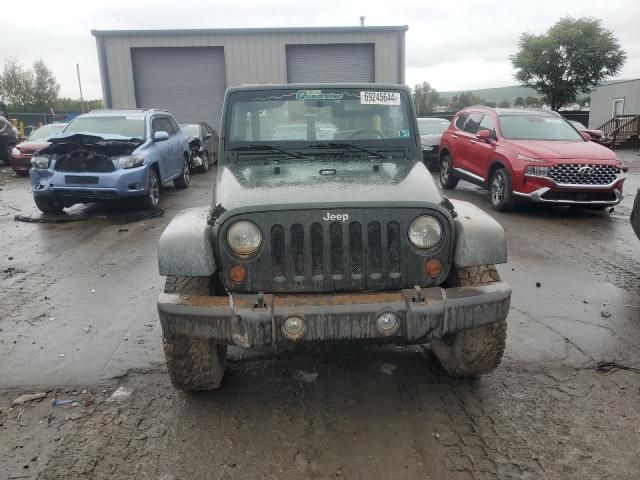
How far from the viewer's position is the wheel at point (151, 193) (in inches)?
379

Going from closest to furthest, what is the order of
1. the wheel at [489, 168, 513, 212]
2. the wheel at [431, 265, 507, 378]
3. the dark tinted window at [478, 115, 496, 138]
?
the wheel at [431, 265, 507, 378] → the wheel at [489, 168, 513, 212] → the dark tinted window at [478, 115, 496, 138]

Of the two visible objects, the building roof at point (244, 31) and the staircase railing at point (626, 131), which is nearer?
the building roof at point (244, 31)

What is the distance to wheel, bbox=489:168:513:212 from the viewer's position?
9.18m

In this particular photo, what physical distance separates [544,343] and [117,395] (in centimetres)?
305

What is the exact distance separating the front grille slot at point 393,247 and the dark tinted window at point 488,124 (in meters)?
7.69

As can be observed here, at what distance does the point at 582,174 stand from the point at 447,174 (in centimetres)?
378

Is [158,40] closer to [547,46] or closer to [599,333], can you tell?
[599,333]

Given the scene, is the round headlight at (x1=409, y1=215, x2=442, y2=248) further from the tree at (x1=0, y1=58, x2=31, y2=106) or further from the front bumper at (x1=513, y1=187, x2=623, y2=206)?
the tree at (x1=0, y1=58, x2=31, y2=106)

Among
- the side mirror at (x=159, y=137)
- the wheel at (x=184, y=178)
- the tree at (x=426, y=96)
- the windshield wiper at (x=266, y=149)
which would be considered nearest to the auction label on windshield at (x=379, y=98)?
the windshield wiper at (x=266, y=149)

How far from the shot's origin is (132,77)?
2061 centimetres

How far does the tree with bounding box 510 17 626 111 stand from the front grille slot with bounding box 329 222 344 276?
3949 cm

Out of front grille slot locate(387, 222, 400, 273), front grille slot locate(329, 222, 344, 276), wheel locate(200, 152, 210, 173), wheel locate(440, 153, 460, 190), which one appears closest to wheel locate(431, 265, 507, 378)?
front grille slot locate(387, 222, 400, 273)

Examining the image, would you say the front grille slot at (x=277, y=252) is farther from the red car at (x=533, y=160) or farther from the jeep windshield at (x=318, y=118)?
the red car at (x=533, y=160)

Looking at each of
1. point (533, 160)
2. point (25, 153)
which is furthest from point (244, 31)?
point (533, 160)
